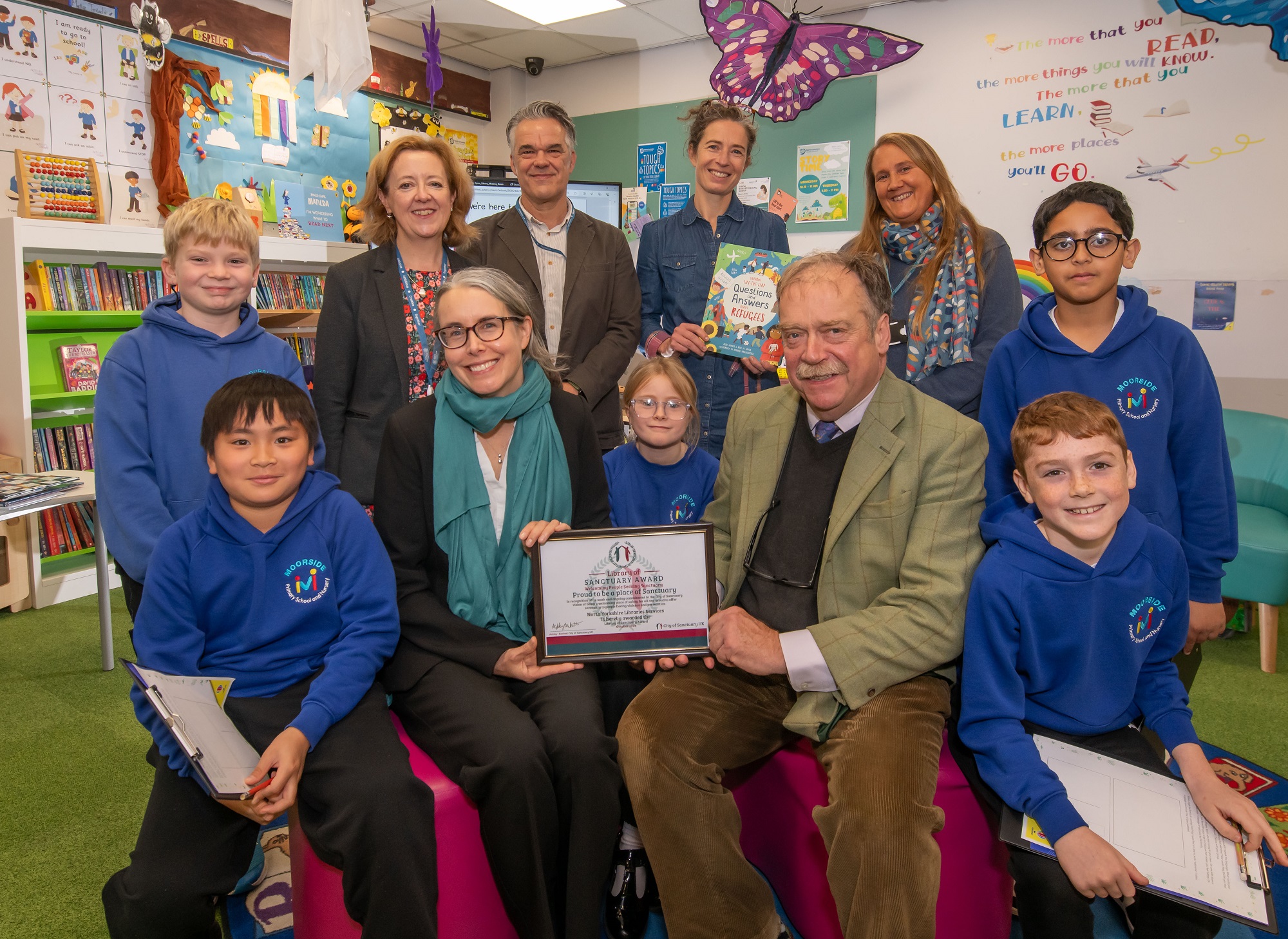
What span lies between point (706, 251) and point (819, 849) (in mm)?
2257

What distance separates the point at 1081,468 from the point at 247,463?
6.15 ft

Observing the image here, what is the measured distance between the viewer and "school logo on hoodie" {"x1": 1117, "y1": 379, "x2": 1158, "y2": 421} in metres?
2.12

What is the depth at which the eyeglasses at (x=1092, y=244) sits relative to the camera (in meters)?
2.12

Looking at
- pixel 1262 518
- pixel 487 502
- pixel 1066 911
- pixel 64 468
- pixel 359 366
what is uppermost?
pixel 359 366

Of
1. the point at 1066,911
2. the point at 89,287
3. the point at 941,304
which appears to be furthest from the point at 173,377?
the point at 89,287

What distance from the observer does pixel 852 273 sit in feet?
6.51

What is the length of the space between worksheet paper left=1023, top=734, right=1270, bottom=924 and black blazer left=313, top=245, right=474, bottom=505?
212cm

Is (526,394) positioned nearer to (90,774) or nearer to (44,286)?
(90,774)

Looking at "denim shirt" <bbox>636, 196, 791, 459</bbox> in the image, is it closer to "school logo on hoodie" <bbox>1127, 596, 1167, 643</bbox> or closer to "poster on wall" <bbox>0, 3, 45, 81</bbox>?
"school logo on hoodie" <bbox>1127, 596, 1167, 643</bbox>

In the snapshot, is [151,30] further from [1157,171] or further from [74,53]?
[1157,171]

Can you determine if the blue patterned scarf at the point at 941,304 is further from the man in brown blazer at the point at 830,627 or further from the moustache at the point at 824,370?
the moustache at the point at 824,370

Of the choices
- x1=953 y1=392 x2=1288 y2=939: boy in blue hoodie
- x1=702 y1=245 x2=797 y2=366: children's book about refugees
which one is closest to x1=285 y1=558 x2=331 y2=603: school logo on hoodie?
x1=953 y1=392 x2=1288 y2=939: boy in blue hoodie

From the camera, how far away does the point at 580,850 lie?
180 centimetres

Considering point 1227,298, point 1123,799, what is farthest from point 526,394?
point 1227,298
